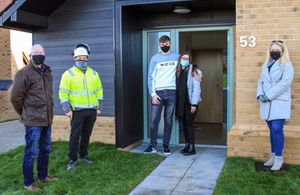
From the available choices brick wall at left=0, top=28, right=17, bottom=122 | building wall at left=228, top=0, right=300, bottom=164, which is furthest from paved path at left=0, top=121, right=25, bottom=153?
building wall at left=228, top=0, right=300, bottom=164

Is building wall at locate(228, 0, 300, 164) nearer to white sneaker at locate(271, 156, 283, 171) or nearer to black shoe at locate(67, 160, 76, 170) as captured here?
white sneaker at locate(271, 156, 283, 171)

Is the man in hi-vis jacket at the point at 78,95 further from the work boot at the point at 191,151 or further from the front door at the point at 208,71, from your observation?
the front door at the point at 208,71

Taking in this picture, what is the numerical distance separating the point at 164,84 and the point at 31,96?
8.13 ft

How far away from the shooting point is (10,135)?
10.1 meters

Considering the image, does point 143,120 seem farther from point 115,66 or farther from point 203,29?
point 203,29

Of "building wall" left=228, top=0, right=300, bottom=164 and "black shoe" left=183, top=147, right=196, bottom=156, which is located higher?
"building wall" left=228, top=0, right=300, bottom=164

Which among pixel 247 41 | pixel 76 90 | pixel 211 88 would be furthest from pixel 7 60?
pixel 247 41

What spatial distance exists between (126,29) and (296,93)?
3.10m

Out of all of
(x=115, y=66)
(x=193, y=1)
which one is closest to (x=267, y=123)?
(x=193, y=1)

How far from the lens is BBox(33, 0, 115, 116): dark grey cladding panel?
7406mm

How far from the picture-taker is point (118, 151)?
6949mm

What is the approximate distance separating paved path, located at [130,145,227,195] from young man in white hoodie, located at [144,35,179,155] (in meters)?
0.58

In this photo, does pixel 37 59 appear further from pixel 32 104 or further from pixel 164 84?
pixel 164 84

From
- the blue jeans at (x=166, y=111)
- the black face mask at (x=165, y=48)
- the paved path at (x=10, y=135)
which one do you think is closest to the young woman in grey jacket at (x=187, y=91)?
the blue jeans at (x=166, y=111)
